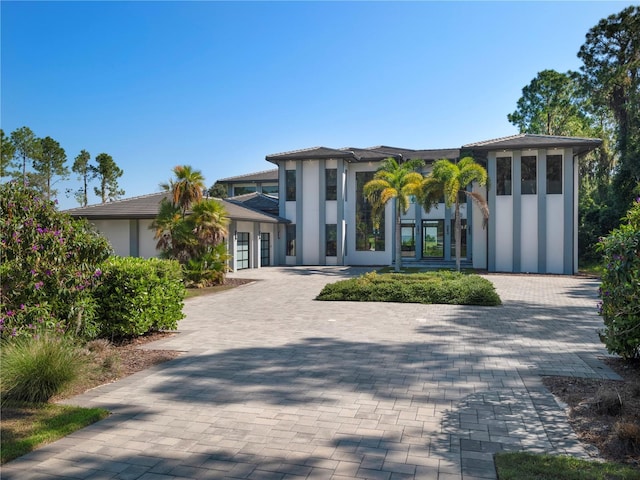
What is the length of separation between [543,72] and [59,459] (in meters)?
44.6

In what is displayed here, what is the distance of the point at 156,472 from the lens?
139 inches

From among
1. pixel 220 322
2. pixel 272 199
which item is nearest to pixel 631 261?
pixel 220 322

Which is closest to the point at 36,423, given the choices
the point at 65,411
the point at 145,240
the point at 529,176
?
the point at 65,411

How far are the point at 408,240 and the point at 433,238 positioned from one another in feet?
5.91

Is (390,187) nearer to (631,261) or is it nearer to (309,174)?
(309,174)

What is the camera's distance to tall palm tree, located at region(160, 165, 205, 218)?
17516 millimetres

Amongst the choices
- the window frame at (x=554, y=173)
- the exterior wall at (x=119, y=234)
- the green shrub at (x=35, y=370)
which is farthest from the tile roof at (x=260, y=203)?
the green shrub at (x=35, y=370)

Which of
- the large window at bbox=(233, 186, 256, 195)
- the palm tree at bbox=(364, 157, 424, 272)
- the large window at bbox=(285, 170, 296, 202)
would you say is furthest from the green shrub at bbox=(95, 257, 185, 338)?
the large window at bbox=(233, 186, 256, 195)

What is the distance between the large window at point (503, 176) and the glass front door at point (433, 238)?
27.7 feet

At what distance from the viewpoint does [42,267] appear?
627 cm

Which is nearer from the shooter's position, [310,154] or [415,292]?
[415,292]

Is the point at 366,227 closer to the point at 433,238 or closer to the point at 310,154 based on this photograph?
the point at 310,154

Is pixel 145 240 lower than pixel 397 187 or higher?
lower

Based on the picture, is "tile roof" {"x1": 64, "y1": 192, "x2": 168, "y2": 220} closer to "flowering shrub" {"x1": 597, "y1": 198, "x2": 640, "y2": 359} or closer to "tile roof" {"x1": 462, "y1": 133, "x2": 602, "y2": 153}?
"tile roof" {"x1": 462, "y1": 133, "x2": 602, "y2": 153}
